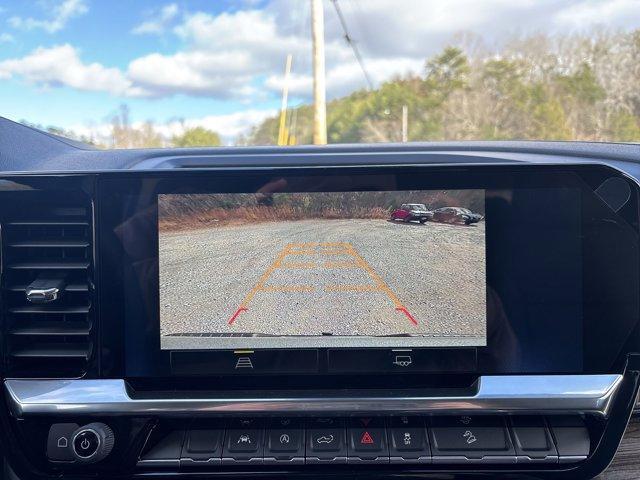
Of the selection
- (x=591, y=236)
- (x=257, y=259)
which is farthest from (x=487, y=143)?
(x=257, y=259)

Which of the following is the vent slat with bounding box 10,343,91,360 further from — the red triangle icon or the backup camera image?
the red triangle icon

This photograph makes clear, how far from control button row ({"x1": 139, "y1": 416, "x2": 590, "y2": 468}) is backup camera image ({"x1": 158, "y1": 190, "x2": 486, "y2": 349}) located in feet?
0.96

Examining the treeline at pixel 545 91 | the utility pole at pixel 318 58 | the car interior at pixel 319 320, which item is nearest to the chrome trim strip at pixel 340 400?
the car interior at pixel 319 320

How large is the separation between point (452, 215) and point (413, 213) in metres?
0.14

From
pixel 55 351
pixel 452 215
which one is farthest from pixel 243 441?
pixel 452 215

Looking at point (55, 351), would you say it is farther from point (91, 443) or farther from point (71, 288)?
point (91, 443)

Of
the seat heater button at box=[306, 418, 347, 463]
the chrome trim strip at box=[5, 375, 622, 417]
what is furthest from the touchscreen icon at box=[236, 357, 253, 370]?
the seat heater button at box=[306, 418, 347, 463]

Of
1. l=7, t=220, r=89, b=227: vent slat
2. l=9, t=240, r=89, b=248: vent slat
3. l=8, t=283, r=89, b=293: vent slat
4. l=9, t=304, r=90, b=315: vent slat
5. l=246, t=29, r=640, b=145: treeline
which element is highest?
l=246, t=29, r=640, b=145: treeline

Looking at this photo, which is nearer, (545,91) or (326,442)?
(326,442)

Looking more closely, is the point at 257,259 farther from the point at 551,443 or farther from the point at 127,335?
the point at 551,443

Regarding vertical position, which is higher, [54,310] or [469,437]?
[54,310]

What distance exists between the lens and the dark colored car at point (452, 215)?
193 centimetres

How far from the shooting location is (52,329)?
6.42 ft

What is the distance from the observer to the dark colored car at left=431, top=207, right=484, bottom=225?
193 cm
